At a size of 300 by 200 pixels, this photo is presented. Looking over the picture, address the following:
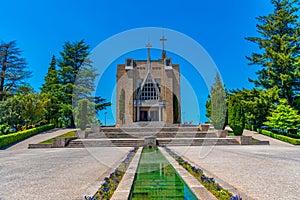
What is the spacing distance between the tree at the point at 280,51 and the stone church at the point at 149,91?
9.09 m

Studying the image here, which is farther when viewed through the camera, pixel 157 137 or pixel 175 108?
pixel 175 108

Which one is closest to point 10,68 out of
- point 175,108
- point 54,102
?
point 54,102

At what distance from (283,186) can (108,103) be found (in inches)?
974

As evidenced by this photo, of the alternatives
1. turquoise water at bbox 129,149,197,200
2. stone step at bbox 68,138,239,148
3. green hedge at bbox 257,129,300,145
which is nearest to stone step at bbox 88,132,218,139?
stone step at bbox 68,138,239,148

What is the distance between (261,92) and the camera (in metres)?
20.0

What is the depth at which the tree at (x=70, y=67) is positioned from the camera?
25828 mm

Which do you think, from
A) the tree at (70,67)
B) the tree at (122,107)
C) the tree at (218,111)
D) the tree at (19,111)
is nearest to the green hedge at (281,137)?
the tree at (218,111)

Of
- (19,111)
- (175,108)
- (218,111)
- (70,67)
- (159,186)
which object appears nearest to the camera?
(159,186)

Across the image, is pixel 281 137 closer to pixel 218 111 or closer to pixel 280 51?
pixel 218 111

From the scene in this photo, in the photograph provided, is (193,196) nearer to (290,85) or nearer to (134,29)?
(134,29)

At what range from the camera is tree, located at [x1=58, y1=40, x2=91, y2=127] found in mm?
25828

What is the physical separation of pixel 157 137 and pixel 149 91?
1065 centimetres

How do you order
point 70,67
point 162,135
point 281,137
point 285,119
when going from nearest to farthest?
point 281,137
point 162,135
point 285,119
point 70,67

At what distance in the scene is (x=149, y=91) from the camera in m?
25.7
